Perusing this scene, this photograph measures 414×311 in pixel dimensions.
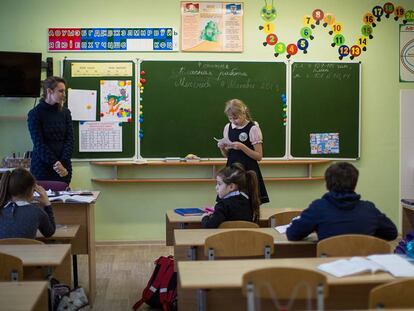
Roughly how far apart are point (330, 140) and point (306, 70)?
81 centimetres

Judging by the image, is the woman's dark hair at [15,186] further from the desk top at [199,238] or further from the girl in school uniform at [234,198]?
the girl in school uniform at [234,198]

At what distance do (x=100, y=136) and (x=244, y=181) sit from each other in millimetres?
2707

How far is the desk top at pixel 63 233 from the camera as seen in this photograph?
368 cm

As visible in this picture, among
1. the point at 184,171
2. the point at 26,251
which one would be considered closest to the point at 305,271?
the point at 26,251

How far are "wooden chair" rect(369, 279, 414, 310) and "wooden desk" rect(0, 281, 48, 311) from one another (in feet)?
4.14

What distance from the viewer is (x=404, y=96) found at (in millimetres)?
6559

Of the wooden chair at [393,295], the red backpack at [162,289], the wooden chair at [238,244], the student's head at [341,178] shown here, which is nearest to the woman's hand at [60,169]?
the red backpack at [162,289]

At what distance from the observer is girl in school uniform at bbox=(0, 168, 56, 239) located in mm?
3422

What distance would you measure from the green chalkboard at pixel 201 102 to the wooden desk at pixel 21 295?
3902 millimetres

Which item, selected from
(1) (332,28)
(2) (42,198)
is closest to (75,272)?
(2) (42,198)

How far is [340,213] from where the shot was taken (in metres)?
3.14

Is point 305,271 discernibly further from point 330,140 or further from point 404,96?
point 404,96

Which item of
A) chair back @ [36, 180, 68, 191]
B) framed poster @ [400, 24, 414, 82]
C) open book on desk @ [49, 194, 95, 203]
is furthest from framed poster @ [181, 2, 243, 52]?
open book on desk @ [49, 194, 95, 203]

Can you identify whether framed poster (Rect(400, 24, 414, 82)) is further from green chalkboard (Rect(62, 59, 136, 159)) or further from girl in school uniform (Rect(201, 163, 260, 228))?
girl in school uniform (Rect(201, 163, 260, 228))
